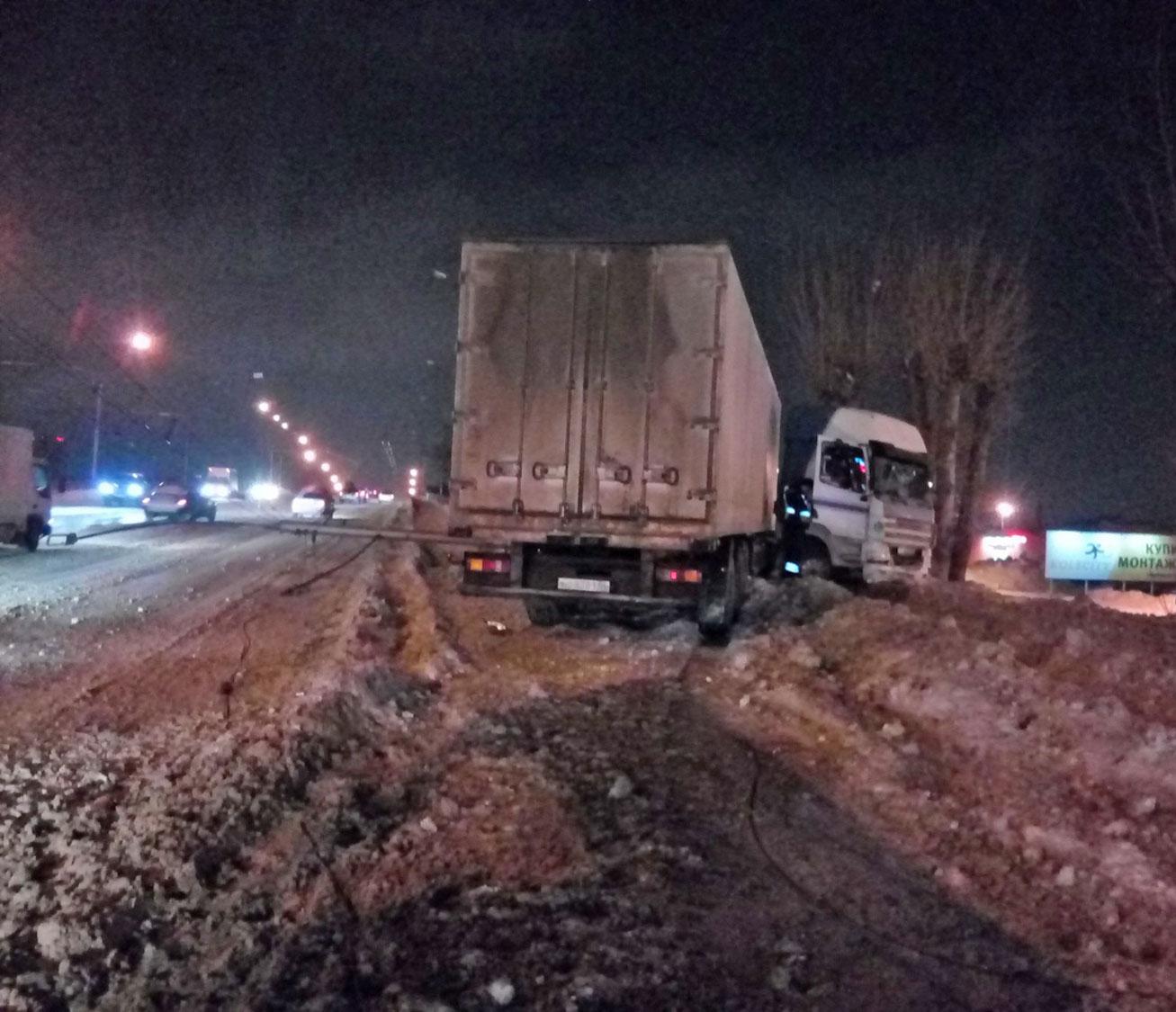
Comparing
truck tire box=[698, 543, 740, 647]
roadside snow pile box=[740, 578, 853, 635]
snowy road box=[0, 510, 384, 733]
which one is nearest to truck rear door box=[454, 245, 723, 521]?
truck tire box=[698, 543, 740, 647]

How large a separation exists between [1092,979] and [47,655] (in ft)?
34.3

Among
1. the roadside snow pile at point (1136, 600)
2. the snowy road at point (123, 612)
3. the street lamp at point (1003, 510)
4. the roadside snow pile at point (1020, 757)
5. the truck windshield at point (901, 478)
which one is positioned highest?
the truck windshield at point (901, 478)

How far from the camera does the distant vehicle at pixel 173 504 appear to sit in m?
47.5

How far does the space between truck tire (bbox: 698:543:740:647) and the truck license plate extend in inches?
40.0

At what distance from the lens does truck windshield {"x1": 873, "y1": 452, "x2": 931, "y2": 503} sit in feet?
79.1

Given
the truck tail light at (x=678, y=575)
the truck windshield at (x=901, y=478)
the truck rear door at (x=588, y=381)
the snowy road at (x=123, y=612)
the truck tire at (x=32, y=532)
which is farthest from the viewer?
the truck tire at (x=32, y=532)

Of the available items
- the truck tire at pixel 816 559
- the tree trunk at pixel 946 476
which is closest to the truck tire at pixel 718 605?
the truck tire at pixel 816 559

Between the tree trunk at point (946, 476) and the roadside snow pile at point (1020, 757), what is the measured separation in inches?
815

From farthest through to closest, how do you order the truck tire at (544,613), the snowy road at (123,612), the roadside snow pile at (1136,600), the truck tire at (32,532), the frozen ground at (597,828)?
the roadside snow pile at (1136,600), the truck tire at (32,532), the truck tire at (544,613), the snowy road at (123,612), the frozen ground at (597,828)

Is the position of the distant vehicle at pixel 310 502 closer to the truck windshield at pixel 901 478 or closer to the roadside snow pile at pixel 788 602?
the truck windshield at pixel 901 478

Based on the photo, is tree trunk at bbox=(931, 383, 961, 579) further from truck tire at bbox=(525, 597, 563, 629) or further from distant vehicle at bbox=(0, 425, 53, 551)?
distant vehicle at bbox=(0, 425, 53, 551)

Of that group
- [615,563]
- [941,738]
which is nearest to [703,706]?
[941,738]

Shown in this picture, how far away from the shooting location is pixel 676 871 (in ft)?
20.5

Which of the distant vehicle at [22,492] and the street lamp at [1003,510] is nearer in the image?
the distant vehicle at [22,492]
